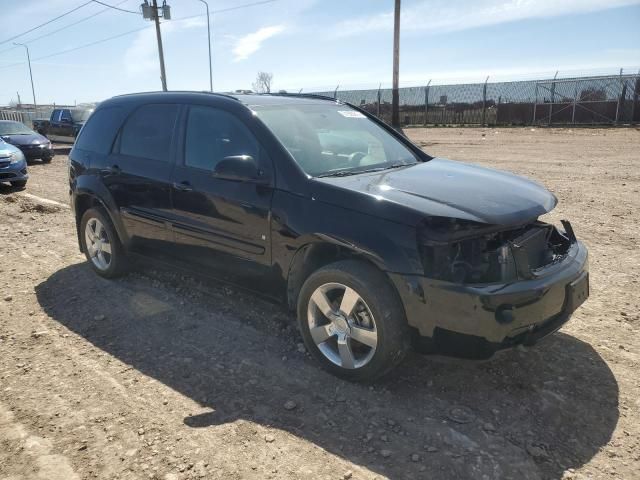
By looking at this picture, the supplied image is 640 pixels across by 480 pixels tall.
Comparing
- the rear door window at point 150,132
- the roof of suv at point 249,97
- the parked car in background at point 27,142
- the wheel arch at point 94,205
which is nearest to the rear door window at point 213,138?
the roof of suv at point 249,97

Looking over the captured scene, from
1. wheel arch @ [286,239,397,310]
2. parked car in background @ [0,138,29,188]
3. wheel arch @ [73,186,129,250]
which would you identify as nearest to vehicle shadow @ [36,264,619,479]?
wheel arch @ [286,239,397,310]

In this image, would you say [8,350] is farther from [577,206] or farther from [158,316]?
[577,206]

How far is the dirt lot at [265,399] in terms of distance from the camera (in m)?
2.58

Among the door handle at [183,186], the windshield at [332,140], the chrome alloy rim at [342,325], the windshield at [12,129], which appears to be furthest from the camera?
the windshield at [12,129]

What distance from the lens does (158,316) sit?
171 inches

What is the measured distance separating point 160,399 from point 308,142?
6.55 feet

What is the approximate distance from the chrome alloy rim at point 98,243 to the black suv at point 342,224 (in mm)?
312

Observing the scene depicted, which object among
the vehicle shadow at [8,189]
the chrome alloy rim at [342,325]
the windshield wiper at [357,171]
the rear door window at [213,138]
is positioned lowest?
the vehicle shadow at [8,189]

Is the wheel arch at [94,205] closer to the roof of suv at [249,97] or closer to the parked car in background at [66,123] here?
the roof of suv at [249,97]

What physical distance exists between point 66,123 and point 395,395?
2237 centimetres

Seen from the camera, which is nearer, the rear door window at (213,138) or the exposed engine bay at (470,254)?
the exposed engine bay at (470,254)

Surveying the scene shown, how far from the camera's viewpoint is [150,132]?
4539mm

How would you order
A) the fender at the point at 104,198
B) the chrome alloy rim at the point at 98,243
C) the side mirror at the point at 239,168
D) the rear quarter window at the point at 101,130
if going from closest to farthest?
the side mirror at the point at 239,168 < the fender at the point at 104,198 < the rear quarter window at the point at 101,130 < the chrome alloy rim at the point at 98,243

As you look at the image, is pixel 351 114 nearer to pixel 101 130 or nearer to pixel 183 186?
pixel 183 186
